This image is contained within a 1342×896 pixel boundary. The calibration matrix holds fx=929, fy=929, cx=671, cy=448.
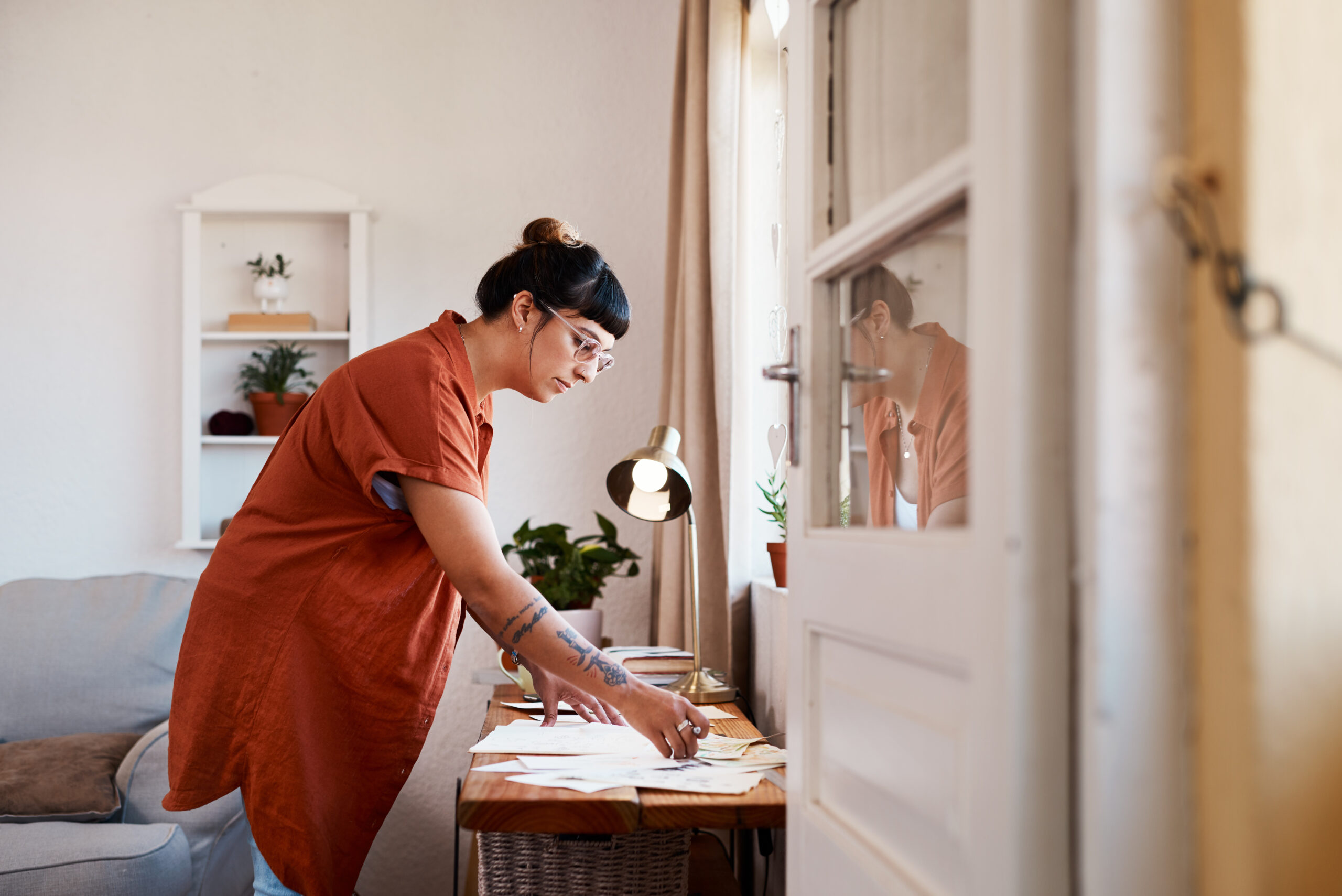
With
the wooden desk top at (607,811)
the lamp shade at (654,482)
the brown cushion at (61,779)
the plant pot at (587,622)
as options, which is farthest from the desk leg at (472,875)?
the wooden desk top at (607,811)

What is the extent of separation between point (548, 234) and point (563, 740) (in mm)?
845

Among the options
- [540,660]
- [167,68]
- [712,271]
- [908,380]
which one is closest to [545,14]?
[167,68]

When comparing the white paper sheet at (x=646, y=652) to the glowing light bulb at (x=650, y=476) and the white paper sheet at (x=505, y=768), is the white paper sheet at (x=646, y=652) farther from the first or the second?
the white paper sheet at (x=505, y=768)

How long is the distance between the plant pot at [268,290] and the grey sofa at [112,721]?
0.85 m

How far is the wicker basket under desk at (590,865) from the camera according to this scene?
1.20m

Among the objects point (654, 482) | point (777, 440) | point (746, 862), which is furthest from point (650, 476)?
point (746, 862)

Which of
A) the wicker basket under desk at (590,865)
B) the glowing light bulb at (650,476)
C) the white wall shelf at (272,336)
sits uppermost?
the white wall shelf at (272,336)

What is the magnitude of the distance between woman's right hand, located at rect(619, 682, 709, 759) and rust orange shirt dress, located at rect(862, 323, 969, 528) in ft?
1.20

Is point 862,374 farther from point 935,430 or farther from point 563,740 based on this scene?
point 563,740

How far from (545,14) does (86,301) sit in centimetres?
167

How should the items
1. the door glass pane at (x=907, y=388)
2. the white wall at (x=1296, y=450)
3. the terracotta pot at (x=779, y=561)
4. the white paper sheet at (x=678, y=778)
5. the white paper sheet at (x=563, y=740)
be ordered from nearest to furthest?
1. the white wall at (x=1296, y=450)
2. the door glass pane at (x=907, y=388)
3. the white paper sheet at (x=678, y=778)
4. the white paper sheet at (x=563, y=740)
5. the terracotta pot at (x=779, y=561)

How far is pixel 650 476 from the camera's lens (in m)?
Answer: 1.54

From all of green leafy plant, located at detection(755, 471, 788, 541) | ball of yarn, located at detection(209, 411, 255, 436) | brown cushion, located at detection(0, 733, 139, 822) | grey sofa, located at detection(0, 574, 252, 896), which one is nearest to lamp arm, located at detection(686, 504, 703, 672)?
green leafy plant, located at detection(755, 471, 788, 541)

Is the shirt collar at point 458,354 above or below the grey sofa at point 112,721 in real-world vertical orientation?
above
